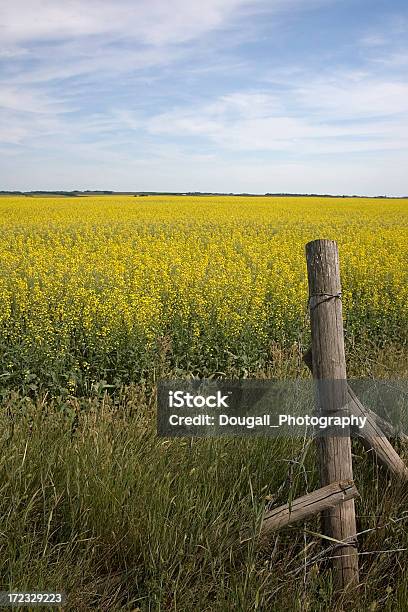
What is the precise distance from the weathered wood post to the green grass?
12 centimetres

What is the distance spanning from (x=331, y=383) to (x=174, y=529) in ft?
3.39

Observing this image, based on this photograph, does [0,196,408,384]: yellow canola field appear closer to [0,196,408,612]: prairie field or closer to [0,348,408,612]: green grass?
[0,196,408,612]: prairie field

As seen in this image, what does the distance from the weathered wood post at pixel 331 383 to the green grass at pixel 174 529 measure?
117mm

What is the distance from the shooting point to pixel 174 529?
298 centimetres

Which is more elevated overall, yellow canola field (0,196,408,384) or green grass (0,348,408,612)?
yellow canola field (0,196,408,384)

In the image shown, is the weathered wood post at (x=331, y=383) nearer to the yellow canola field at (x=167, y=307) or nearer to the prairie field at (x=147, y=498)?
the prairie field at (x=147, y=498)

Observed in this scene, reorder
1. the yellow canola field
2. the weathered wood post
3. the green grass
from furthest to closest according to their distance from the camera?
the yellow canola field < the weathered wood post < the green grass

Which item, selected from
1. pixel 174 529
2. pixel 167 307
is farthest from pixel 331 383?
pixel 167 307

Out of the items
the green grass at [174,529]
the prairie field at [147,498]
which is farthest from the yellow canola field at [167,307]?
the green grass at [174,529]

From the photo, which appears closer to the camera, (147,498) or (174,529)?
(174,529)

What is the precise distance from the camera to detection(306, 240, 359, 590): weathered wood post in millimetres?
3025

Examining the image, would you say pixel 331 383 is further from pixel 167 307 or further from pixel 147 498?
pixel 167 307

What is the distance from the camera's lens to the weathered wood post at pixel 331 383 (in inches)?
119

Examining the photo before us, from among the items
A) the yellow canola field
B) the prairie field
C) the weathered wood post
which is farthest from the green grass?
the yellow canola field
